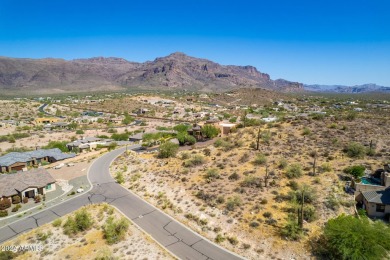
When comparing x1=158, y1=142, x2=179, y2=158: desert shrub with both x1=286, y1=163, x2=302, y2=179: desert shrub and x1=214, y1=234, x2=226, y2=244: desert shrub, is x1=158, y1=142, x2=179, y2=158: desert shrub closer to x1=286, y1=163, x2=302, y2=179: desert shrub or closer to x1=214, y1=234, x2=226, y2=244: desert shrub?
x1=286, y1=163, x2=302, y2=179: desert shrub

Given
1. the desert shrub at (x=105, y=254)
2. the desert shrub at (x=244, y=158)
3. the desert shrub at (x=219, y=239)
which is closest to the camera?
the desert shrub at (x=105, y=254)

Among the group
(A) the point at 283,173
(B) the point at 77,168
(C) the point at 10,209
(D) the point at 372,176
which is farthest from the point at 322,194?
(B) the point at 77,168

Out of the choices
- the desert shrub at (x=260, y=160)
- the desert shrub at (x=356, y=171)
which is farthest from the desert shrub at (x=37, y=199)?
the desert shrub at (x=356, y=171)

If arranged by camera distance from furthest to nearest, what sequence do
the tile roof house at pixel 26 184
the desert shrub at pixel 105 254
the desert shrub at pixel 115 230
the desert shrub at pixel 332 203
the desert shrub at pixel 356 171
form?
the tile roof house at pixel 26 184
the desert shrub at pixel 356 171
the desert shrub at pixel 332 203
the desert shrub at pixel 115 230
the desert shrub at pixel 105 254

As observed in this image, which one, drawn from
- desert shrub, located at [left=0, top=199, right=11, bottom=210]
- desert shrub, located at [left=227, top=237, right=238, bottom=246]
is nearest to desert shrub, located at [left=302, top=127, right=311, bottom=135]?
desert shrub, located at [left=227, top=237, right=238, bottom=246]

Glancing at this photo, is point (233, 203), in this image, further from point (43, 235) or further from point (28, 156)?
point (28, 156)

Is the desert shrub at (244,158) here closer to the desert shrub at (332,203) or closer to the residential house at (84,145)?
the desert shrub at (332,203)
